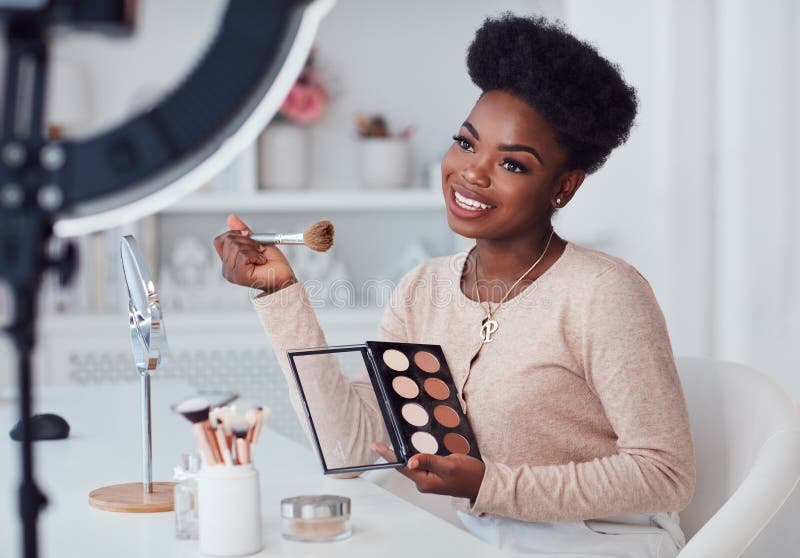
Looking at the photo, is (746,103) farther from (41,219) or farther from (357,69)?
(41,219)

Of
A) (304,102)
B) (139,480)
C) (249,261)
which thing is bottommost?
(139,480)

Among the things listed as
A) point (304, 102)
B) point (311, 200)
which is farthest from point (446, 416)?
point (304, 102)

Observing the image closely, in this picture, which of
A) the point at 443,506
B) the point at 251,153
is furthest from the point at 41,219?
the point at 251,153

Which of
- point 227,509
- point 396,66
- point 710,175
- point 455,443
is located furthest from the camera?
point 396,66

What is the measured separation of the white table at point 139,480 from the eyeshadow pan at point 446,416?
0.37ft

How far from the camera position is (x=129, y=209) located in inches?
18.2

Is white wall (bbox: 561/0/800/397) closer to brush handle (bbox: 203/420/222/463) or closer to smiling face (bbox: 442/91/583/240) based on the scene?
smiling face (bbox: 442/91/583/240)

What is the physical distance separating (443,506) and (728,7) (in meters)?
1.52

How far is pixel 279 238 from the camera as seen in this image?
1100 millimetres

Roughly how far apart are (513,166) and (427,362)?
293mm

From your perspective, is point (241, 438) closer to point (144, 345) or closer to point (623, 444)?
point (144, 345)

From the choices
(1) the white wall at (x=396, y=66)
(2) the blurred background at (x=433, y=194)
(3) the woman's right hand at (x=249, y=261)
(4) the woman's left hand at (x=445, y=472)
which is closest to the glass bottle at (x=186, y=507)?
(4) the woman's left hand at (x=445, y=472)

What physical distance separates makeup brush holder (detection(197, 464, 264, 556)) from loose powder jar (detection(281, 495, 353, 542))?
0.15ft

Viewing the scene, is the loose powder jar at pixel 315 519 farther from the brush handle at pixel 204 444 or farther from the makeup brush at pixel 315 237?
the makeup brush at pixel 315 237
